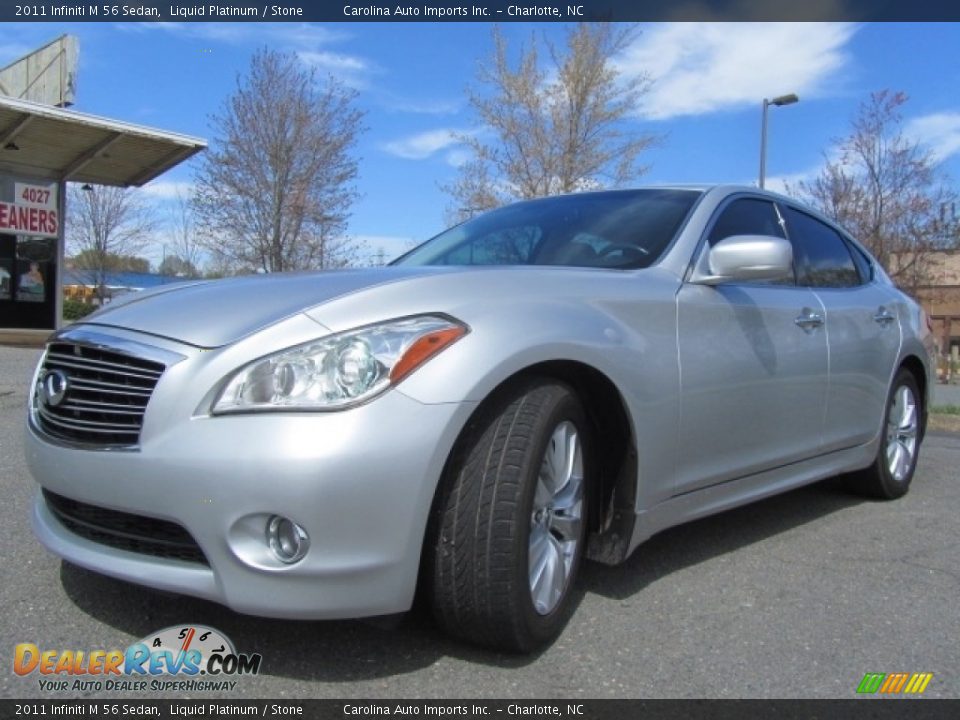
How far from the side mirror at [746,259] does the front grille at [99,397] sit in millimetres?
2038

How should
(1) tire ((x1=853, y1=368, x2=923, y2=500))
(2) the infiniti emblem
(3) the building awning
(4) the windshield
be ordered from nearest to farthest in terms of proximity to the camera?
1. (2) the infiniti emblem
2. (4) the windshield
3. (1) tire ((x1=853, y1=368, x2=923, y2=500))
4. (3) the building awning

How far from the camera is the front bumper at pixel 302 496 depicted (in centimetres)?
204

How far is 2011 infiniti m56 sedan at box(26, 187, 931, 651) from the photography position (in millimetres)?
2082

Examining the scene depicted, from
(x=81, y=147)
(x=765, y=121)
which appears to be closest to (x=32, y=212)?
(x=81, y=147)

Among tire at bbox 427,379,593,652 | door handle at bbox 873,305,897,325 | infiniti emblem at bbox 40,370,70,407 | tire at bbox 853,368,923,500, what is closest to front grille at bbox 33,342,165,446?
infiniti emblem at bbox 40,370,70,407

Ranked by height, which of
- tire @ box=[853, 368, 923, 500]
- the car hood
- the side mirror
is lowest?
tire @ box=[853, 368, 923, 500]

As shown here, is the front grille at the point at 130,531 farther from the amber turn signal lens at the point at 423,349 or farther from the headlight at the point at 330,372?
the amber turn signal lens at the point at 423,349

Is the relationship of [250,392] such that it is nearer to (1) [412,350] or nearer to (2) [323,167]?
(1) [412,350]

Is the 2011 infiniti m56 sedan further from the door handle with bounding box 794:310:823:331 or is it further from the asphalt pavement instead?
the door handle with bounding box 794:310:823:331

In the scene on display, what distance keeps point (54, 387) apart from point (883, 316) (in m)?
4.03

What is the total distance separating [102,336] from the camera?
2.43 metres

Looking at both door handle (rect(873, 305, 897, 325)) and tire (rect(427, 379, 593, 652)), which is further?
door handle (rect(873, 305, 897, 325))

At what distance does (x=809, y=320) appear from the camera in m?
3.76

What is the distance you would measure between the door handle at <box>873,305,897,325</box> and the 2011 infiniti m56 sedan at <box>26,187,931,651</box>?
1.49 meters
